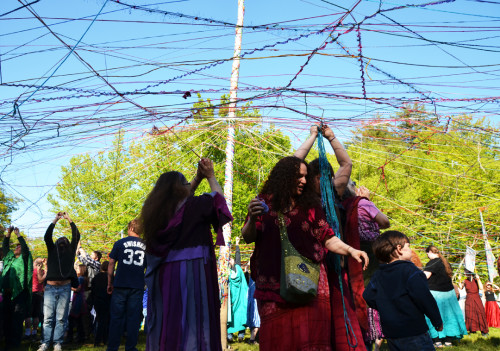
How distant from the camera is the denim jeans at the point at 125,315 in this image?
6289 mm

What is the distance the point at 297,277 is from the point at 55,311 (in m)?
5.54

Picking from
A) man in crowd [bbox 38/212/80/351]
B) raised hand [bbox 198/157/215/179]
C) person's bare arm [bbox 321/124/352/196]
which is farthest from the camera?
man in crowd [bbox 38/212/80/351]

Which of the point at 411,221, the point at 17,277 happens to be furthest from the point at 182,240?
the point at 411,221

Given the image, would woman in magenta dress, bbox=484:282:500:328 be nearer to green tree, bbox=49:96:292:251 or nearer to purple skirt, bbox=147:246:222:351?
green tree, bbox=49:96:292:251

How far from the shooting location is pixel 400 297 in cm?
416

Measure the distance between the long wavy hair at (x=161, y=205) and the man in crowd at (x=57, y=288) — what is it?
4.06 m

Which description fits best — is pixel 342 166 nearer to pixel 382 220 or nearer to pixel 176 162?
pixel 382 220

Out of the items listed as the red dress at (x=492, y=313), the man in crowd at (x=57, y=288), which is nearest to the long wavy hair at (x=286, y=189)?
the man in crowd at (x=57, y=288)

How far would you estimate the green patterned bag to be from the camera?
10.4ft

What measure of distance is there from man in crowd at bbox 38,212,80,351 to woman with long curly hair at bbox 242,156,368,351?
4.68 meters

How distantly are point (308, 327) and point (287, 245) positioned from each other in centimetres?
54

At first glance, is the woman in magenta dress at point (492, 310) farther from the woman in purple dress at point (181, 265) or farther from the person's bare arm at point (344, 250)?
the woman in purple dress at point (181, 265)

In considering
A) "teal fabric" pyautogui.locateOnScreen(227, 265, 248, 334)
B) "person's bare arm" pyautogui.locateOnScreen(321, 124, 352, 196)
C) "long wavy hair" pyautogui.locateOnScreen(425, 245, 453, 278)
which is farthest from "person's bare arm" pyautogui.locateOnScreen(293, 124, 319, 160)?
"teal fabric" pyautogui.locateOnScreen(227, 265, 248, 334)

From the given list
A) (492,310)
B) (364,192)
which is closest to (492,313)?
(492,310)
